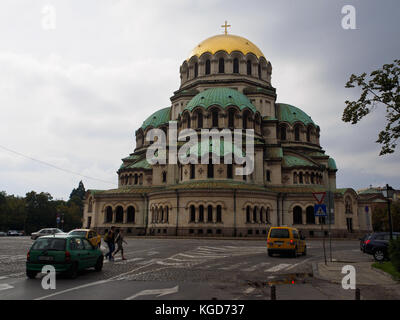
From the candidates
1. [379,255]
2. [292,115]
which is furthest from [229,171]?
[379,255]

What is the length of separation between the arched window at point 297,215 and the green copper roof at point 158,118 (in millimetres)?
25993

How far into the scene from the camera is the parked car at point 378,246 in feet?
60.6

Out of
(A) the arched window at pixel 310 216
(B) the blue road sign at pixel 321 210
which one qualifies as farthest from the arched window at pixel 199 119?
(B) the blue road sign at pixel 321 210

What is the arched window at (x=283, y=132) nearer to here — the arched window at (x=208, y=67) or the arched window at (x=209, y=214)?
the arched window at (x=208, y=67)

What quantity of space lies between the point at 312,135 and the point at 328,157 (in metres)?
4.92

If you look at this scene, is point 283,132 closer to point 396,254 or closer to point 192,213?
point 192,213

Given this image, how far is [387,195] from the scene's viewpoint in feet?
68.4

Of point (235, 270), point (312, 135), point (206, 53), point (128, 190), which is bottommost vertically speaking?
point (235, 270)

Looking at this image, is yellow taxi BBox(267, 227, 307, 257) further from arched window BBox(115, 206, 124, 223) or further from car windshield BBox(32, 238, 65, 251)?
arched window BBox(115, 206, 124, 223)

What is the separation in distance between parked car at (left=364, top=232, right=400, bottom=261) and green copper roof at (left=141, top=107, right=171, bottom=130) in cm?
4493
